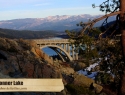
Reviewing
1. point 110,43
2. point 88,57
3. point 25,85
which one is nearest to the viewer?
point 25,85

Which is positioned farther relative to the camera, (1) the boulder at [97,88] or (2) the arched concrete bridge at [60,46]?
(2) the arched concrete bridge at [60,46]

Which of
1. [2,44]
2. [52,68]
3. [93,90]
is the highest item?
[2,44]

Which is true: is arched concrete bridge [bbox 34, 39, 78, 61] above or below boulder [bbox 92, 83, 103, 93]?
below

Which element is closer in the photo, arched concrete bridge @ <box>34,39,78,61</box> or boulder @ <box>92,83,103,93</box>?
boulder @ <box>92,83,103,93</box>

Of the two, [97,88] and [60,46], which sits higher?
[97,88]

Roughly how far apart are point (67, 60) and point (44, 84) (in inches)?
2357

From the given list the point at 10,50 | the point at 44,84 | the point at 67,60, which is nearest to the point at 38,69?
the point at 10,50

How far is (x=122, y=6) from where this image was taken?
30.7 ft

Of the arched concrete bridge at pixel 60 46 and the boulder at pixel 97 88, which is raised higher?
the boulder at pixel 97 88

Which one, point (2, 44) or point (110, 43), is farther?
point (2, 44)

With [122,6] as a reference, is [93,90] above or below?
below

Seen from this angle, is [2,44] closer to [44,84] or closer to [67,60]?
[44,84]

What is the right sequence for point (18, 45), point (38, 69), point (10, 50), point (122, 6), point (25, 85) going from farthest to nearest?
point (18, 45) → point (10, 50) → point (38, 69) → point (122, 6) → point (25, 85)

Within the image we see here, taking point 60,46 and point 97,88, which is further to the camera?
point 60,46
